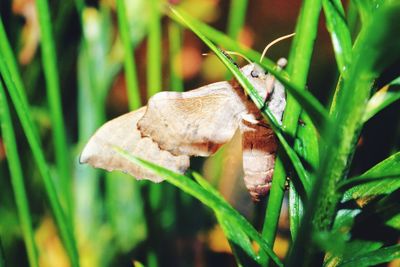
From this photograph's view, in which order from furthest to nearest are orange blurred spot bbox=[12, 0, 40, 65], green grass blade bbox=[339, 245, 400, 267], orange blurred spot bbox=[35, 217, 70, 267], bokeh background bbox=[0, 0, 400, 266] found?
orange blurred spot bbox=[35, 217, 70, 267] → orange blurred spot bbox=[12, 0, 40, 65] → bokeh background bbox=[0, 0, 400, 266] → green grass blade bbox=[339, 245, 400, 267]

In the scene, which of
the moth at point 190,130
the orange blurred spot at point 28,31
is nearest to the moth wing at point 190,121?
the moth at point 190,130

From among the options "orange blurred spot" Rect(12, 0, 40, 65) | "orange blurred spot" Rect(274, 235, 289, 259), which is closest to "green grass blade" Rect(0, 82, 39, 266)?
"orange blurred spot" Rect(12, 0, 40, 65)

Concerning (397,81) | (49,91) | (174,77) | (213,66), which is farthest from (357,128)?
(213,66)

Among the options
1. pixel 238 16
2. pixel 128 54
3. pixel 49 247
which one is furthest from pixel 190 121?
pixel 49 247

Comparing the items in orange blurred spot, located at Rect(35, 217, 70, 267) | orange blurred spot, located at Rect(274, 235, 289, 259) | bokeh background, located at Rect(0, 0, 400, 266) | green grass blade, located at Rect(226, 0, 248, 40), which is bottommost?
orange blurred spot, located at Rect(274, 235, 289, 259)

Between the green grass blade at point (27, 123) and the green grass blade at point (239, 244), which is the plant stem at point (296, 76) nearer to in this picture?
the green grass blade at point (239, 244)

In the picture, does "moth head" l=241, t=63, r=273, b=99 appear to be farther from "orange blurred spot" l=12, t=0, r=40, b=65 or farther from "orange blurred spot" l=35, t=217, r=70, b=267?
"orange blurred spot" l=35, t=217, r=70, b=267
